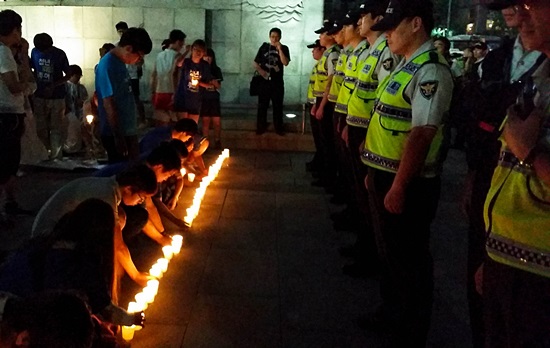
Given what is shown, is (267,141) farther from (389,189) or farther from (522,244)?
(522,244)

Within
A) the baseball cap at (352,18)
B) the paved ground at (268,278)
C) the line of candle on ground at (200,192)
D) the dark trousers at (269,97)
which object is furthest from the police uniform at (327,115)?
the dark trousers at (269,97)

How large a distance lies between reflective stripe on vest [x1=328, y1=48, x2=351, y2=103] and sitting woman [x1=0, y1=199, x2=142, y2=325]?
375cm

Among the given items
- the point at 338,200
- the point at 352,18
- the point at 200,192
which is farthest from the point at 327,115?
the point at 200,192

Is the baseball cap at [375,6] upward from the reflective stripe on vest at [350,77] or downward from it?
upward

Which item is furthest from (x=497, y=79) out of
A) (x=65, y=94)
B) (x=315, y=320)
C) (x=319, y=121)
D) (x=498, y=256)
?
(x=65, y=94)

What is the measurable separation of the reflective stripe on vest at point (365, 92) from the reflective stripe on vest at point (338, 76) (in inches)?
57.0

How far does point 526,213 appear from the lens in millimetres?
1877

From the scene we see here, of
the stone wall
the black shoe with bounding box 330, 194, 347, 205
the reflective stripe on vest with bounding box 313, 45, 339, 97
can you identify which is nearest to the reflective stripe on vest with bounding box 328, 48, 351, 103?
the reflective stripe on vest with bounding box 313, 45, 339, 97

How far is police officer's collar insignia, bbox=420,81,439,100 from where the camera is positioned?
3.05m

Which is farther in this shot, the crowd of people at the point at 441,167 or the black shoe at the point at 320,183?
the black shoe at the point at 320,183

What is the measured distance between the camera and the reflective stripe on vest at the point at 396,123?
3.21 meters

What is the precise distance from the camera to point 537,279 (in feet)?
6.12

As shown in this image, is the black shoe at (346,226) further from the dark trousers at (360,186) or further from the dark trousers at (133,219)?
the dark trousers at (133,219)

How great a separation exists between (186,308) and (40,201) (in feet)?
10.4
